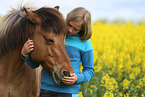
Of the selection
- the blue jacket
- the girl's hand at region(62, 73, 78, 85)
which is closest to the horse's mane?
the blue jacket

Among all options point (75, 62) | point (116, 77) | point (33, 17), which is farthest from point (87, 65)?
point (116, 77)

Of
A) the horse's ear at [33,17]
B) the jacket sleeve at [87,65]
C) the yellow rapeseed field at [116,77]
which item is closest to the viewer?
the horse's ear at [33,17]

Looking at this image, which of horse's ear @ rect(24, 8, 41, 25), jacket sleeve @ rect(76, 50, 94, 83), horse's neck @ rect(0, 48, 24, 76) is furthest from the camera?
jacket sleeve @ rect(76, 50, 94, 83)

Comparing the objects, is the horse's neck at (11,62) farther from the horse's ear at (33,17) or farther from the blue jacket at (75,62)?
the horse's ear at (33,17)

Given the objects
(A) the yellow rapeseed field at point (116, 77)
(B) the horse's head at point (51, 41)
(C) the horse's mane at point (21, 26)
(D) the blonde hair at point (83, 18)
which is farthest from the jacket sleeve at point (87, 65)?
(A) the yellow rapeseed field at point (116, 77)

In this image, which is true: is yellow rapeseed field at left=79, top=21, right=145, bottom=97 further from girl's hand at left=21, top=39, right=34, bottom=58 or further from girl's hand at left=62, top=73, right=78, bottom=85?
girl's hand at left=21, top=39, right=34, bottom=58

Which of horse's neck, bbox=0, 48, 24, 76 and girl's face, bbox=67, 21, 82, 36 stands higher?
girl's face, bbox=67, 21, 82, 36

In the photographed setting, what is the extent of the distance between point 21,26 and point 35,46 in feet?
1.10

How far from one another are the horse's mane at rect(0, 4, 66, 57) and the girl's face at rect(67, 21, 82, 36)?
270 mm

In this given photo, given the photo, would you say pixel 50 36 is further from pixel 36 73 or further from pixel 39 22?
pixel 36 73

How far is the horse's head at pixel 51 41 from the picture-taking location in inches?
89.1

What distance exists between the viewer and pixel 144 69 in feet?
18.8

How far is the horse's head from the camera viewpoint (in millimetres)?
2264

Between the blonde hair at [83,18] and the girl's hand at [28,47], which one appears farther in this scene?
the blonde hair at [83,18]
